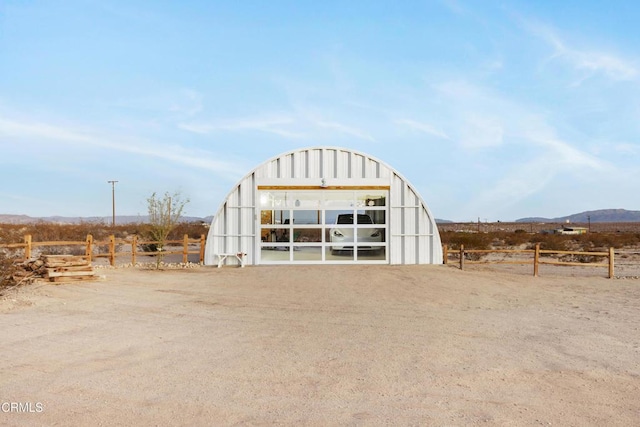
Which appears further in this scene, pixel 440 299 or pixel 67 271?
pixel 67 271

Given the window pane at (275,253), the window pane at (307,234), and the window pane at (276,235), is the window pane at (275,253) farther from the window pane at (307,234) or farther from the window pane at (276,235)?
the window pane at (307,234)

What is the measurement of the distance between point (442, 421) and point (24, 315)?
847 centimetres

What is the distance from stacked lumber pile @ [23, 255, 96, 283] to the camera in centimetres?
1403

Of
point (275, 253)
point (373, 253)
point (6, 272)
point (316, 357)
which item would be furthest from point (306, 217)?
point (316, 357)

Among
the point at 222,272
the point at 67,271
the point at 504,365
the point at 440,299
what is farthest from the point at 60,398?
the point at 222,272

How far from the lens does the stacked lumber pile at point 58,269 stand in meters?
14.0

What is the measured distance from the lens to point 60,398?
5402 millimetres

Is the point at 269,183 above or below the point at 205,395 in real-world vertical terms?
above

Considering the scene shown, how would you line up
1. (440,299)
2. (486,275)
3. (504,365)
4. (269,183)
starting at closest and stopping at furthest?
1. (504,365)
2. (440,299)
3. (486,275)
4. (269,183)

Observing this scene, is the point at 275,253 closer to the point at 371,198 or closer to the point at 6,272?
the point at 371,198

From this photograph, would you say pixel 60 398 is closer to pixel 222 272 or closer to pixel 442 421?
pixel 442 421

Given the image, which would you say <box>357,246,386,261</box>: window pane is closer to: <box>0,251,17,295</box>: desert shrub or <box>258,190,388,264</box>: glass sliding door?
<box>258,190,388,264</box>: glass sliding door

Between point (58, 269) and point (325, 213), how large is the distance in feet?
29.6

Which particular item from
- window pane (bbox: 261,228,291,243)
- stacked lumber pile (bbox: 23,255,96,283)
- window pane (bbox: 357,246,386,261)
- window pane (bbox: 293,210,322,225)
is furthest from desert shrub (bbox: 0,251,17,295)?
window pane (bbox: 357,246,386,261)
